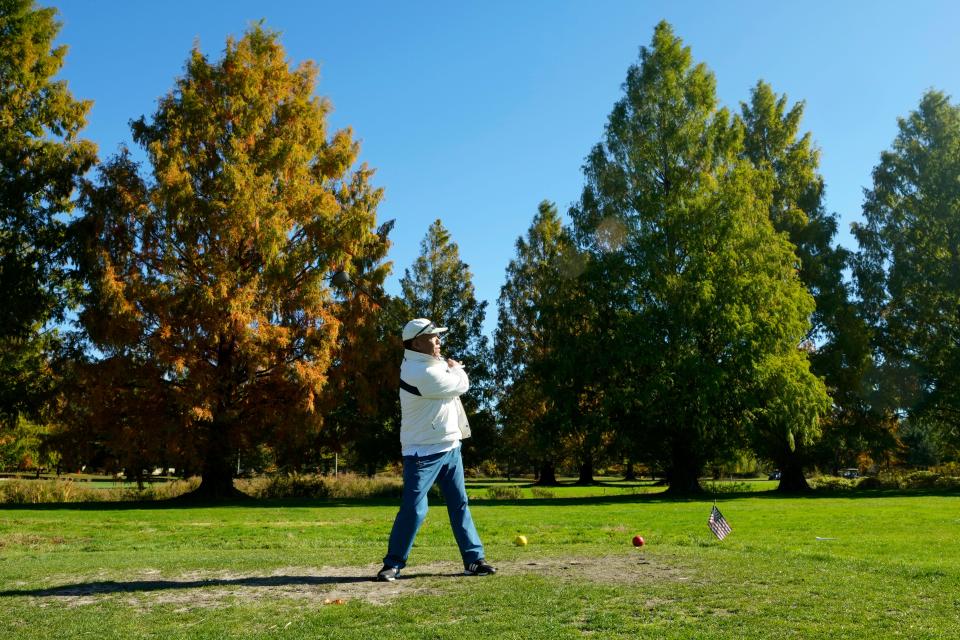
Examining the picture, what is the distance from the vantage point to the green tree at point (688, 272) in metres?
30.2

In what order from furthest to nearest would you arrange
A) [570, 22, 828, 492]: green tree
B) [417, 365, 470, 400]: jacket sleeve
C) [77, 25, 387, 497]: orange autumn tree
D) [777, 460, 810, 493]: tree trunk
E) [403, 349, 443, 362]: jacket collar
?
1. [777, 460, 810, 493]: tree trunk
2. [570, 22, 828, 492]: green tree
3. [77, 25, 387, 497]: orange autumn tree
4. [403, 349, 443, 362]: jacket collar
5. [417, 365, 470, 400]: jacket sleeve

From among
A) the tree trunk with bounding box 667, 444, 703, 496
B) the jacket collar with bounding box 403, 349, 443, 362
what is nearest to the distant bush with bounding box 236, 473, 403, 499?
the tree trunk with bounding box 667, 444, 703, 496

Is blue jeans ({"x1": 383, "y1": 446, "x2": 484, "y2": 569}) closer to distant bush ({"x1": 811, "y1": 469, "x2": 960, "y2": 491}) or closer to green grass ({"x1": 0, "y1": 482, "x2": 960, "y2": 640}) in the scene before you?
green grass ({"x1": 0, "y1": 482, "x2": 960, "y2": 640})

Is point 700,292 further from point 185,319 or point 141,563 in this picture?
point 141,563

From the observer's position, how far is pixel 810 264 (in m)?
38.2

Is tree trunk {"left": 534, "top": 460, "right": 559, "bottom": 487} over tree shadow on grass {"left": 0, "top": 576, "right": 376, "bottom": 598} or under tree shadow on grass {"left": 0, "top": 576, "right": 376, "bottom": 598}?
under

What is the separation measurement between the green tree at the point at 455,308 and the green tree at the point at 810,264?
1800 cm

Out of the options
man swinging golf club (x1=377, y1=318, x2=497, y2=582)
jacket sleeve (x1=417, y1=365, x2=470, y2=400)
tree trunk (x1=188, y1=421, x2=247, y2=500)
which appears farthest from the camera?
tree trunk (x1=188, y1=421, x2=247, y2=500)

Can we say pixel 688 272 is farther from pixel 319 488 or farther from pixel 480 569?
pixel 480 569

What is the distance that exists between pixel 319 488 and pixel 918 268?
31.7 meters

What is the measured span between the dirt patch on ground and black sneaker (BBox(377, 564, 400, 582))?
0.07m

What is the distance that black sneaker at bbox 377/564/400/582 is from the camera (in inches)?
257

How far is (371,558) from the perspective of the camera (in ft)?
27.8

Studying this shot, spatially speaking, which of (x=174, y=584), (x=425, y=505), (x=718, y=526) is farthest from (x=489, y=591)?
(x=718, y=526)
